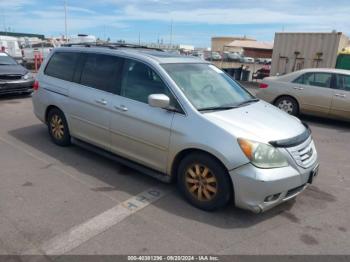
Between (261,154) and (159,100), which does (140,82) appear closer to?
(159,100)

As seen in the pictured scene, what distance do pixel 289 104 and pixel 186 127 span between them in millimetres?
6506

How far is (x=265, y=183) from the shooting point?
338cm

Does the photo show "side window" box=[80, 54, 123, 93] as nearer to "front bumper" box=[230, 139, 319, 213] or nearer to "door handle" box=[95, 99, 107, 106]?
"door handle" box=[95, 99, 107, 106]

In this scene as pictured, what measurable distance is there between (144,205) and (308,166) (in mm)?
1924

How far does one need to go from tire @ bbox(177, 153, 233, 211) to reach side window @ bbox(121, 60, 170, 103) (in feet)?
3.10

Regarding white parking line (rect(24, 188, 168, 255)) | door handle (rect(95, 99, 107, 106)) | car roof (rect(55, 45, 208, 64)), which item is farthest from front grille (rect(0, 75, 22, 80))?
white parking line (rect(24, 188, 168, 255))

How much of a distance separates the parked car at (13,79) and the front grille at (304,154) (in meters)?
9.35

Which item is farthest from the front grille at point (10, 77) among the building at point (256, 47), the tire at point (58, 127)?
the building at point (256, 47)

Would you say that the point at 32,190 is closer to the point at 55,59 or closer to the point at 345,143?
the point at 55,59

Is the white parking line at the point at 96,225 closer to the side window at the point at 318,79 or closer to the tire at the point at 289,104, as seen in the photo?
the tire at the point at 289,104

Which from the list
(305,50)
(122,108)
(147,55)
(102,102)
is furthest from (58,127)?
(305,50)

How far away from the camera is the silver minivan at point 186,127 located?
3.49m

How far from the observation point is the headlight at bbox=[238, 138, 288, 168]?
3.41m

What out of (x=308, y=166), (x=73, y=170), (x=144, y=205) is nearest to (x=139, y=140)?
(x=144, y=205)
